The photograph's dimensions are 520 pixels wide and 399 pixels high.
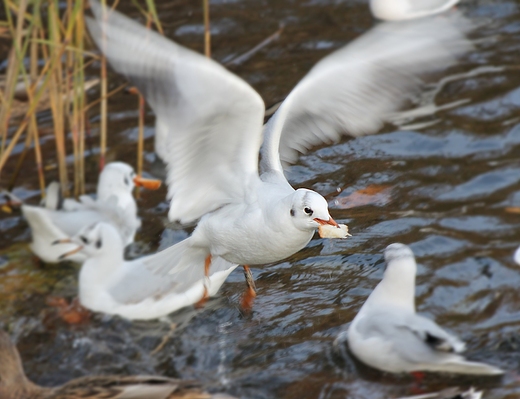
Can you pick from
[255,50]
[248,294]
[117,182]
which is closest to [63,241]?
[117,182]

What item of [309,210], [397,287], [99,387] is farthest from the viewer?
[397,287]

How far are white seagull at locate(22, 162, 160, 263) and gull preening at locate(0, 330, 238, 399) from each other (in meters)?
→ 2.23

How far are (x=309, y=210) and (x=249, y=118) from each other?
2.37ft

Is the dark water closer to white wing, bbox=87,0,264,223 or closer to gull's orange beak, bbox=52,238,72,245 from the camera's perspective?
gull's orange beak, bbox=52,238,72,245

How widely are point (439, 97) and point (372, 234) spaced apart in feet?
10.5

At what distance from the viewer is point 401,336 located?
538 cm

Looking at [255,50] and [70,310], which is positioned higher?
[255,50]

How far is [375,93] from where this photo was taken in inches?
241

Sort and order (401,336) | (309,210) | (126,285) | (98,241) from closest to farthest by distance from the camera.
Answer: (309,210), (401,336), (126,285), (98,241)

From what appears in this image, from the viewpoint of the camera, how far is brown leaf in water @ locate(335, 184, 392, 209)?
7.65 meters

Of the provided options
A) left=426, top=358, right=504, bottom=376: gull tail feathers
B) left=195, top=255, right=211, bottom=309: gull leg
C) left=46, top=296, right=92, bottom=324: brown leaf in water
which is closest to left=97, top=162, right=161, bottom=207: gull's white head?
left=46, top=296, right=92, bottom=324: brown leaf in water

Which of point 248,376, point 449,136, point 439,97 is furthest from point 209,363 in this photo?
point 439,97

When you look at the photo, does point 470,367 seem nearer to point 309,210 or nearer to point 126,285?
point 309,210

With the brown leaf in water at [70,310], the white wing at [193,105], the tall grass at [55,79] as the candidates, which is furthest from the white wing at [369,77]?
the brown leaf in water at [70,310]
